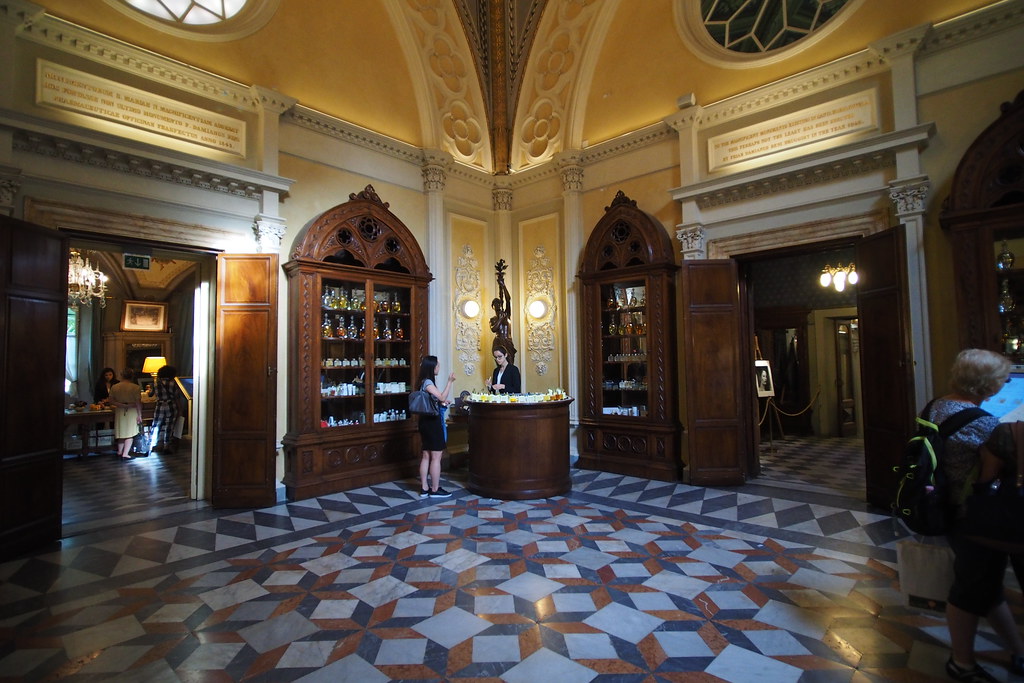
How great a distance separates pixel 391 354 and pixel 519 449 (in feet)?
8.00

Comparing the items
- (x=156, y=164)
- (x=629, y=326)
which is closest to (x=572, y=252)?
(x=629, y=326)

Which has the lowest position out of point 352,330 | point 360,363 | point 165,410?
point 165,410

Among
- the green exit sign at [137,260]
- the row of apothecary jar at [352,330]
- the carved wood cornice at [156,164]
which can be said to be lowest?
the row of apothecary jar at [352,330]

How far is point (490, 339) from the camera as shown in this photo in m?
8.42

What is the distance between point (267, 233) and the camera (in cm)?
600

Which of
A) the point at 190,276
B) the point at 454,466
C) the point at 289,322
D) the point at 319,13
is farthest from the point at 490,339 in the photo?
the point at 190,276

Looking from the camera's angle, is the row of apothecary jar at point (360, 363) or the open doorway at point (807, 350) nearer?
the row of apothecary jar at point (360, 363)

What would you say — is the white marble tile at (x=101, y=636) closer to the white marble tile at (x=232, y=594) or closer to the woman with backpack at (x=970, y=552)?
the white marble tile at (x=232, y=594)

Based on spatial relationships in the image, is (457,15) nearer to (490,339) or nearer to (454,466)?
(490,339)

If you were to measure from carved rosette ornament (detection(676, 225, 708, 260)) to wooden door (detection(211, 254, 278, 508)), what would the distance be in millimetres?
5067

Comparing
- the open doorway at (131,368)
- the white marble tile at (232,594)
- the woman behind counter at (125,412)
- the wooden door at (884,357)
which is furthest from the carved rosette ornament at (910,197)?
the woman behind counter at (125,412)

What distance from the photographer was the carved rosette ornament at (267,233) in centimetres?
597

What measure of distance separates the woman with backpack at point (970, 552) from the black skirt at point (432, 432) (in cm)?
446

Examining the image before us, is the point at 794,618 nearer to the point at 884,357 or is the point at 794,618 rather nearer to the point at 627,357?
the point at 884,357
